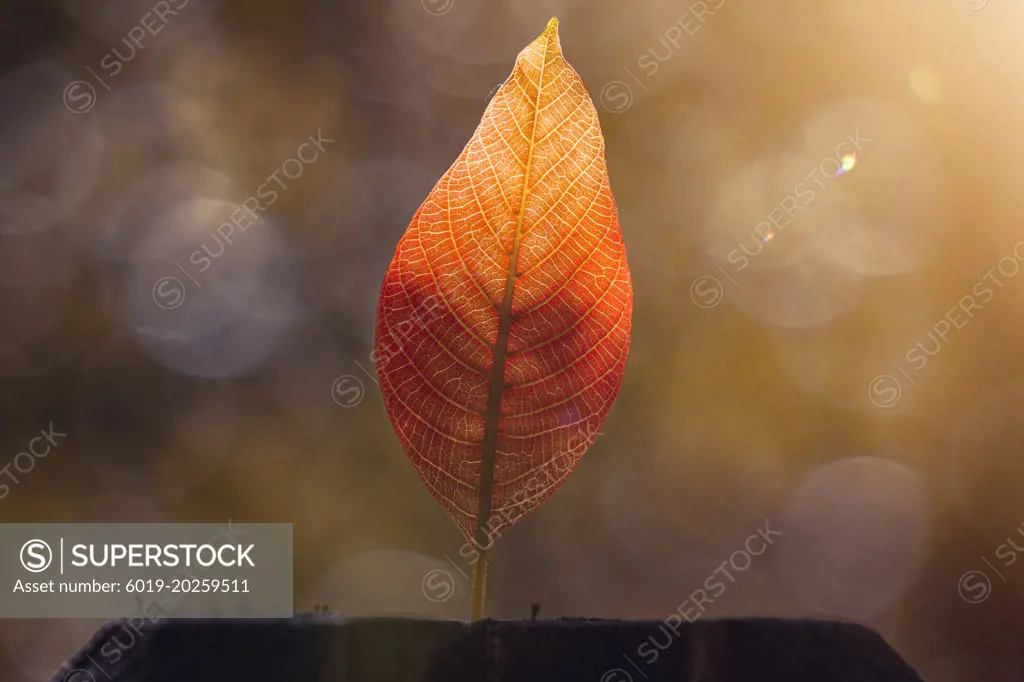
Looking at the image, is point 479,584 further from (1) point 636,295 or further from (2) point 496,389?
(1) point 636,295

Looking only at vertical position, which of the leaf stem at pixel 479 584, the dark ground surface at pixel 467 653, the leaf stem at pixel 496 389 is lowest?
the dark ground surface at pixel 467 653

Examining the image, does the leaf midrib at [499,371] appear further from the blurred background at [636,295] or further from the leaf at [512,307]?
the blurred background at [636,295]

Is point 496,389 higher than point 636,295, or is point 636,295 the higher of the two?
point 636,295

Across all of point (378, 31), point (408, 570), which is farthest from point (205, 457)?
point (378, 31)

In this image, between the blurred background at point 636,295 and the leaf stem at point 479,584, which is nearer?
the leaf stem at point 479,584

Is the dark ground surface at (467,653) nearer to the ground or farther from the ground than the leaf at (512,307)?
nearer to the ground

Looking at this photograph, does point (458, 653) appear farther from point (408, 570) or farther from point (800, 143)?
point (800, 143)

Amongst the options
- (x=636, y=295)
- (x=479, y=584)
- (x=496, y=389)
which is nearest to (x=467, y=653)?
(x=479, y=584)

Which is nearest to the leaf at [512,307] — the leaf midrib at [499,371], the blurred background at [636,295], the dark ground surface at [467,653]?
the leaf midrib at [499,371]
